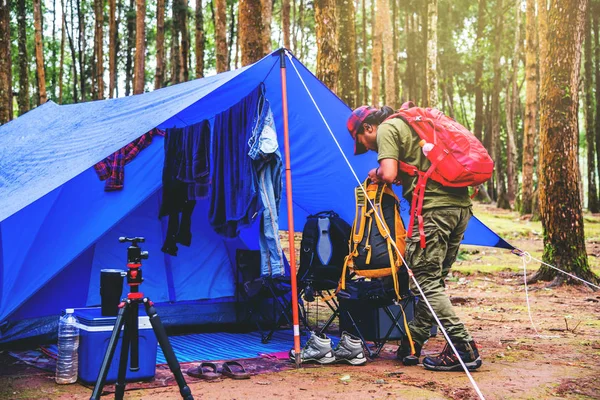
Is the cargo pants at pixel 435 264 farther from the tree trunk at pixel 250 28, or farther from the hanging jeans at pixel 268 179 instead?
the tree trunk at pixel 250 28

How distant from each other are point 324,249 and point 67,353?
2221 millimetres

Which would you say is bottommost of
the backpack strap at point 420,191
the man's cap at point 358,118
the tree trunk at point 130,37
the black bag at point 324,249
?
the black bag at point 324,249

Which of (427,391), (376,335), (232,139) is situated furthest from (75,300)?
(427,391)

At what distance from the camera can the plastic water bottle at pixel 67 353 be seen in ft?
13.7

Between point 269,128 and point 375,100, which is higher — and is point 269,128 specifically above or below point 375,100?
below

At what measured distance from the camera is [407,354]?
4684 mm

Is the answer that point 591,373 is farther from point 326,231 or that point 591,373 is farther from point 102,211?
point 102,211

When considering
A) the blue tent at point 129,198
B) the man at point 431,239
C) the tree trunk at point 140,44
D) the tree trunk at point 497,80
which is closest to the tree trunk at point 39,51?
the tree trunk at point 140,44

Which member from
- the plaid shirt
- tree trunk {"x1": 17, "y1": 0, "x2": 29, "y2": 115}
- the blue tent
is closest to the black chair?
the blue tent

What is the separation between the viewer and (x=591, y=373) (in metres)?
4.27

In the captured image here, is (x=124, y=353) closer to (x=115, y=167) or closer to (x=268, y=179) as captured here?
(x=268, y=179)

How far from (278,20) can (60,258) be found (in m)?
24.2

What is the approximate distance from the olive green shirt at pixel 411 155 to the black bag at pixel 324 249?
1.09m

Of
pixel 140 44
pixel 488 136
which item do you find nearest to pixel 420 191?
pixel 140 44
